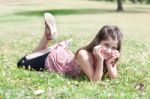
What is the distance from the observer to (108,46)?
7562 millimetres

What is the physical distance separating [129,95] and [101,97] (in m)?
0.45

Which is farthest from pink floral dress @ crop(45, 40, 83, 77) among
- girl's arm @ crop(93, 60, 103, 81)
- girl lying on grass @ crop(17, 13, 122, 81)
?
girl's arm @ crop(93, 60, 103, 81)

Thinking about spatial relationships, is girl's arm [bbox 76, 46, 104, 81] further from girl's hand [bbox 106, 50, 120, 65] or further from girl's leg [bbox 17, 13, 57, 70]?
girl's leg [bbox 17, 13, 57, 70]

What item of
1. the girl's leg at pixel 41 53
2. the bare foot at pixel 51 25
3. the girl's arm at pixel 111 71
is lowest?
the girl's arm at pixel 111 71

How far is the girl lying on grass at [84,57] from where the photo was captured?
24.5ft

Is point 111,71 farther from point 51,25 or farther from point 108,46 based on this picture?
point 51,25

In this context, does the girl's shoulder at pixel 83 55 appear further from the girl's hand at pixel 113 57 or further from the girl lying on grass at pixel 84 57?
the girl's hand at pixel 113 57

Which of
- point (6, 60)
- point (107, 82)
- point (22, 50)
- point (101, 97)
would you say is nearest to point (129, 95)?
point (101, 97)

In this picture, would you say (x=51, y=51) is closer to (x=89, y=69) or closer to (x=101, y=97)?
(x=89, y=69)

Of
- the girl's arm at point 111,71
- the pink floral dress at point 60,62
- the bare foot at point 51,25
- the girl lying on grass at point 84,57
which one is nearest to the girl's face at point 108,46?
the girl lying on grass at point 84,57

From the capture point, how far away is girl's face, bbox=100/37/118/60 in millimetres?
7461

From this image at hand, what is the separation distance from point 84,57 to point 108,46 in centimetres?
38

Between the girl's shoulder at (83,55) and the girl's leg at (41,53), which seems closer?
the girl's shoulder at (83,55)

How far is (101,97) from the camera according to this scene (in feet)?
20.3
